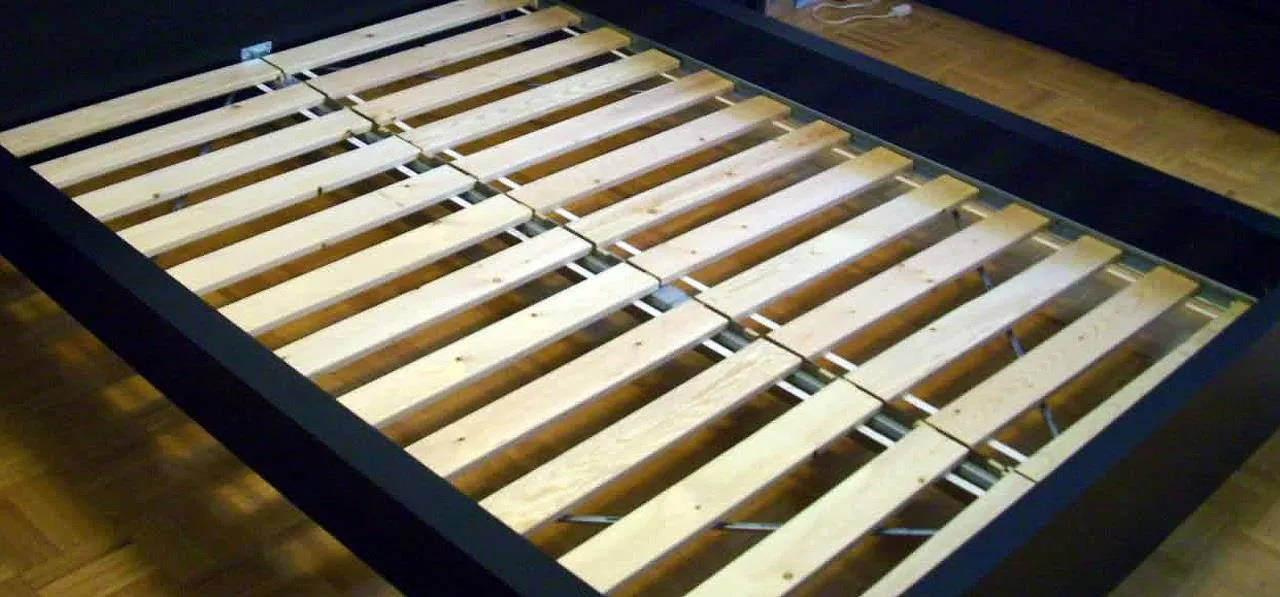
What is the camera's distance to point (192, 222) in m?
2.08

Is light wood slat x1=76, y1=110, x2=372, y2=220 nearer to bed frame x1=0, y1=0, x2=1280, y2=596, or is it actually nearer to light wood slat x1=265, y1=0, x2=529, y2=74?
bed frame x1=0, y1=0, x2=1280, y2=596

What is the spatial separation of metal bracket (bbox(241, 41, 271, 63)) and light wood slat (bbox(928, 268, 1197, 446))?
147cm

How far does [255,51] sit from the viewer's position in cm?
258

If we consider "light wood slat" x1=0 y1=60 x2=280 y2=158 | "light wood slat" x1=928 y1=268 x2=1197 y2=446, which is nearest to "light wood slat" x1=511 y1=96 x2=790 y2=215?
"light wood slat" x1=0 y1=60 x2=280 y2=158

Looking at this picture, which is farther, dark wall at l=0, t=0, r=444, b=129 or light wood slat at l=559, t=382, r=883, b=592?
dark wall at l=0, t=0, r=444, b=129

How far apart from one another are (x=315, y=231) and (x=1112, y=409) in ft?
3.88

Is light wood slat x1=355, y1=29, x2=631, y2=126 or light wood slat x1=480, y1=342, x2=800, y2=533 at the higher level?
light wood slat x1=355, y1=29, x2=631, y2=126

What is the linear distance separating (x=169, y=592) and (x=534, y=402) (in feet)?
1.63

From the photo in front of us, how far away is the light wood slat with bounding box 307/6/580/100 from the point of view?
99.4 inches

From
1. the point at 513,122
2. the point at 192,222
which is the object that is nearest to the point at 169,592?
the point at 192,222

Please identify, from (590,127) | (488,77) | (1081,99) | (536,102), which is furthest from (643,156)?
(1081,99)

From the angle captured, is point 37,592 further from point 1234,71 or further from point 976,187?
point 1234,71

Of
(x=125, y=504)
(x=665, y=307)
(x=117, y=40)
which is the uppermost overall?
(x=117, y=40)

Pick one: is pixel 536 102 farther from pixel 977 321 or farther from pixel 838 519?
pixel 838 519
